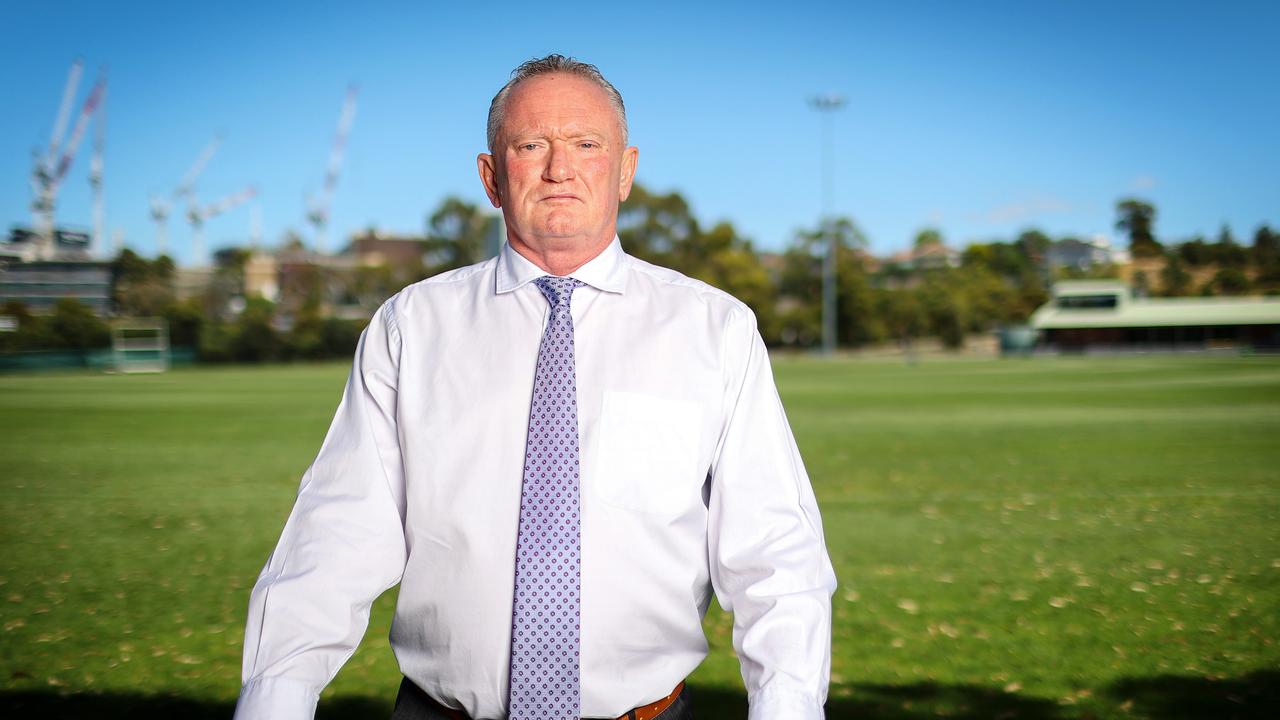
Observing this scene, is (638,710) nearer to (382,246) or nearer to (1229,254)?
(1229,254)

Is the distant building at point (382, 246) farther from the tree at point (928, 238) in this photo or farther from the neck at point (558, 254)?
the neck at point (558, 254)

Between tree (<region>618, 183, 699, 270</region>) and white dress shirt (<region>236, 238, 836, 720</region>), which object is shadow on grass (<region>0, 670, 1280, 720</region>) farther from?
tree (<region>618, 183, 699, 270</region>)

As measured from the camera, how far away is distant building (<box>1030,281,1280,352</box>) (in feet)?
271

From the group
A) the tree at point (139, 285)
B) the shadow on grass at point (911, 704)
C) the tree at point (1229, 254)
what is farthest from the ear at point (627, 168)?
the tree at point (1229, 254)

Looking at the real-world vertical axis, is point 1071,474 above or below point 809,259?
below

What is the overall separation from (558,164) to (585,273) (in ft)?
0.82

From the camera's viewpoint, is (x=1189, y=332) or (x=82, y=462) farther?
A: (x=1189, y=332)

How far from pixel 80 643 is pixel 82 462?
10928mm

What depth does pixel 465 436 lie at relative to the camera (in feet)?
6.88

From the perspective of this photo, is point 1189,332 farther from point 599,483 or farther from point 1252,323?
point 599,483

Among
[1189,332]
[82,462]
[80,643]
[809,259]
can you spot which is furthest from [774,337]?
[80,643]

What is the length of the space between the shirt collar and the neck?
15 mm

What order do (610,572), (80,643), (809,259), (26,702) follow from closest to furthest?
(610,572), (26,702), (80,643), (809,259)

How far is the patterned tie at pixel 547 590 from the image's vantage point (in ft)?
6.58
